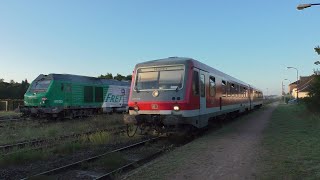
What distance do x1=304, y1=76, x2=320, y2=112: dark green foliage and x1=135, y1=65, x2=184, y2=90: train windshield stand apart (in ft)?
54.3

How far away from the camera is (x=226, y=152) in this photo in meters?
11.7

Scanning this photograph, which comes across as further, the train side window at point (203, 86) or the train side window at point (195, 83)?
the train side window at point (203, 86)

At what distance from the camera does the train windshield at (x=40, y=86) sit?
25267 millimetres

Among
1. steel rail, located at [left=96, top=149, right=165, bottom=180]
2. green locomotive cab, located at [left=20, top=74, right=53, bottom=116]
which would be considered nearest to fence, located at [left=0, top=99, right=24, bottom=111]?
green locomotive cab, located at [left=20, top=74, right=53, bottom=116]

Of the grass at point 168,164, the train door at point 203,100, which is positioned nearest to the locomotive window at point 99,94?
the train door at point 203,100

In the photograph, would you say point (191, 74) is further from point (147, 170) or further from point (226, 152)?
point (147, 170)

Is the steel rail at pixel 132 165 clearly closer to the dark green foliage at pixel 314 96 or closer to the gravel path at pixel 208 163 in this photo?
the gravel path at pixel 208 163

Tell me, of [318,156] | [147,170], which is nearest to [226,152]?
[318,156]

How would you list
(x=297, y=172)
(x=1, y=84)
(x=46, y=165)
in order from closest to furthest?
(x=297, y=172) < (x=46, y=165) < (x=1, y=84)

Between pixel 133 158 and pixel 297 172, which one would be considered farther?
pixel 133 158

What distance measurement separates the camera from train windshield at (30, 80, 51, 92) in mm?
25267

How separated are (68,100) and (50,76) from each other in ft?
6.59

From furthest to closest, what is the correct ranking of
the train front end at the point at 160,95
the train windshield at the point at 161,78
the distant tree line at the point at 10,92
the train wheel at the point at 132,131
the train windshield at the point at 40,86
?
the distant tree line at the point at 10,92
the train windshield at the point at 40,86
the train wheel at the point at 132,131
the train windshield at the point at 161,78
the train front end at the point at 160,95

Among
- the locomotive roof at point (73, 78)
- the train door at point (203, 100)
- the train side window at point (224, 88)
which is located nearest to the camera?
the train door at point (203, 100)
